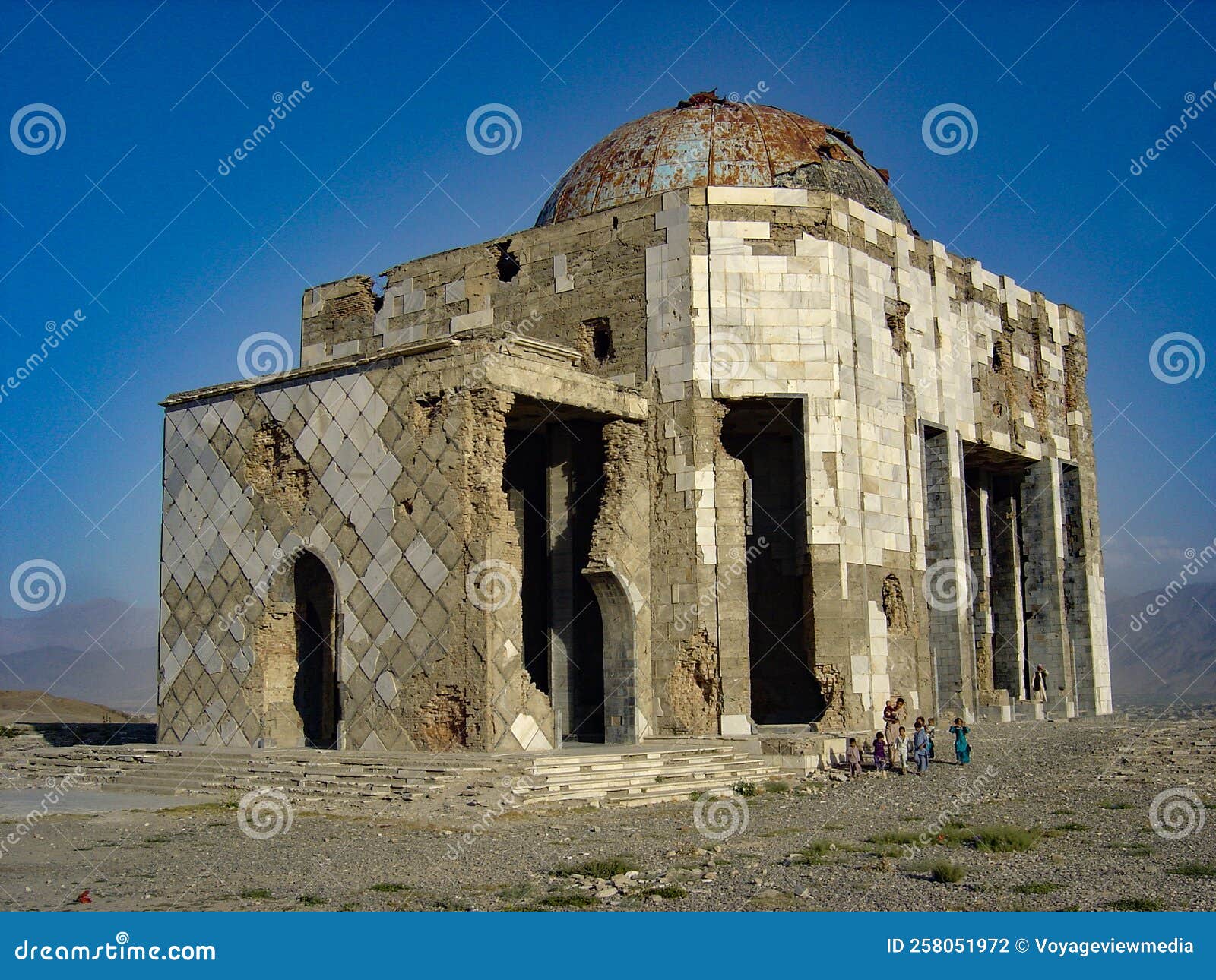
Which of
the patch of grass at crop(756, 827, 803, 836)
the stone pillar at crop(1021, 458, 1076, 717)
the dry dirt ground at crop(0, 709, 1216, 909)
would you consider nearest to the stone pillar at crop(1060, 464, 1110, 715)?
the stone pillar at crop(1021, 458, 1076, 717)

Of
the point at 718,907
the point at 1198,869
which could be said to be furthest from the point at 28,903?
the point at 1198,869

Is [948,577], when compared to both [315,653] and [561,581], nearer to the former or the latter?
[561,581]

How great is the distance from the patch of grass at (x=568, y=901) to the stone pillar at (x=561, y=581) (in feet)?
41.9

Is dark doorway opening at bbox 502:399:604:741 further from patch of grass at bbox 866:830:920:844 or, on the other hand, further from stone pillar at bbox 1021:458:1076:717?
stone pillar at bbox 1021:458:1076:717

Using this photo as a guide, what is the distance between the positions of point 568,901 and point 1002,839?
465 cm

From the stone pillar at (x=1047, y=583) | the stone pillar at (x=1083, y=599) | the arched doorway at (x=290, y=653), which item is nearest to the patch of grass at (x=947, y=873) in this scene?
the arched doorway at (x=290, y=653)

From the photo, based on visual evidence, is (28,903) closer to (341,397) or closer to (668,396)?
(341,397)

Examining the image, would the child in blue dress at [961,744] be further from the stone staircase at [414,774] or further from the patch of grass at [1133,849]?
the patch of grass at [1133,849]

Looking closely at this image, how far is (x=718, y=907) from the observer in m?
9.16

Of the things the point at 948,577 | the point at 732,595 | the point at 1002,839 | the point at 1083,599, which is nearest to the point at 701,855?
the point at 1002,839

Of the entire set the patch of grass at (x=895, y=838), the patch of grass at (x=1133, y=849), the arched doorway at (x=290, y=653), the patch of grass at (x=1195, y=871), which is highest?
the arched doorway at (x=290, y=653)

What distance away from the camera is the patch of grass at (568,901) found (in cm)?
919

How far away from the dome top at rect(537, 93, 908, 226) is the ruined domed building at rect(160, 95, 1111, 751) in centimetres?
8

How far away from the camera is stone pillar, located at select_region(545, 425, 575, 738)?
884 inches
